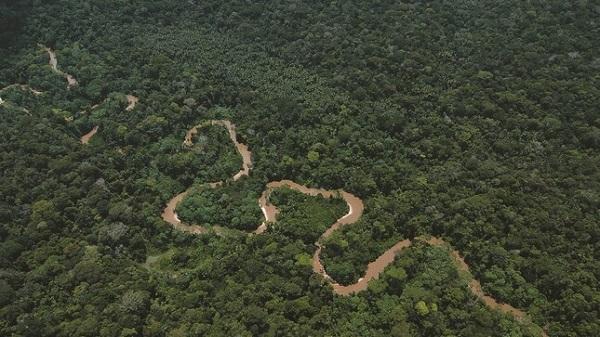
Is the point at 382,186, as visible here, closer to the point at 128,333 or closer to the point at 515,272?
the point at 515,272

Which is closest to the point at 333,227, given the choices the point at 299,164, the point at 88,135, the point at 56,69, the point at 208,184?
the point at 299,164

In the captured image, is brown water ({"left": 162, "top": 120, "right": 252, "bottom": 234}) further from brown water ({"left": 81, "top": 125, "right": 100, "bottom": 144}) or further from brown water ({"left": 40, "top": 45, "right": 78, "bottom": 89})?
brown water ({"left": 40, "top": 45, "right": 78, "bottom": 89})

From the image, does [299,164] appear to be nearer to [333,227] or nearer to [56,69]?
[333,227]

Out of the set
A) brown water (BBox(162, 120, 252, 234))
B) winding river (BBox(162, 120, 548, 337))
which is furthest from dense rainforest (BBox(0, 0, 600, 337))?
brown water (BBox(162, 120, 252, 234))

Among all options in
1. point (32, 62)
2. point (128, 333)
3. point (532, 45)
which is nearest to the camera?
point (128, 333)

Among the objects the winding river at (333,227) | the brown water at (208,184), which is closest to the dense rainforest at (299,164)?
the winding river at (333,227)

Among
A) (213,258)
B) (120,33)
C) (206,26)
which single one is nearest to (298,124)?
(213,258)
